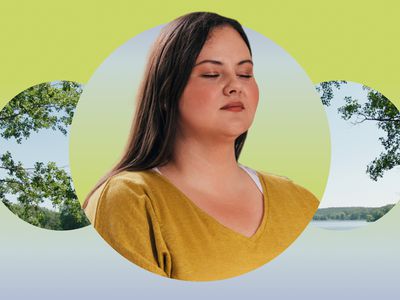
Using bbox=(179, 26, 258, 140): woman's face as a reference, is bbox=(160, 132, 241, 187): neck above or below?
below

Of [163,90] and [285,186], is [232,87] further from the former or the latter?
[285,186]

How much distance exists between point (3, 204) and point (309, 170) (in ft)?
7.06

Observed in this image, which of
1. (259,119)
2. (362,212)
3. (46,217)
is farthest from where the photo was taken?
(362,212)

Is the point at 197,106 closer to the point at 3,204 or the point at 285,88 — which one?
the point at 285,88

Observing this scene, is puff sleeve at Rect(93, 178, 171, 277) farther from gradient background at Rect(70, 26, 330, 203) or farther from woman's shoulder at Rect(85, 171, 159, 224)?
gradient background at Rect(70, 26, 330, 203)

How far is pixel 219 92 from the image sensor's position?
12.5ft

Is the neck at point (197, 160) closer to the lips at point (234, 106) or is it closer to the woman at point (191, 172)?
the woman at point (191, 172)

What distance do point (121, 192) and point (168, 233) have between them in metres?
0.33

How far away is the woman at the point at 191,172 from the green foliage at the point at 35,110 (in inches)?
44.7

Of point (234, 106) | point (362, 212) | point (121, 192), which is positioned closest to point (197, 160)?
point (234, 106)

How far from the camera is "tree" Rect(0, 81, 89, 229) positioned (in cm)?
484

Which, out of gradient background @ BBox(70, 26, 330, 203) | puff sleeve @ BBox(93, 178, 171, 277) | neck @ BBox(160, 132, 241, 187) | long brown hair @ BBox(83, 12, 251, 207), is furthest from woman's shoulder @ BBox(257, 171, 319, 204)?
puff sleeve @ BBox(93, 178, 171, 277)

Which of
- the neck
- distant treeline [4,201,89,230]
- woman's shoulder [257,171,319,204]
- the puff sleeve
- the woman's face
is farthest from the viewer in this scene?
distant treeline [4,201,89,230]

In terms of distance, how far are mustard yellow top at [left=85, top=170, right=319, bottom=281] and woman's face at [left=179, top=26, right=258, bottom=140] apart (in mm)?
378
